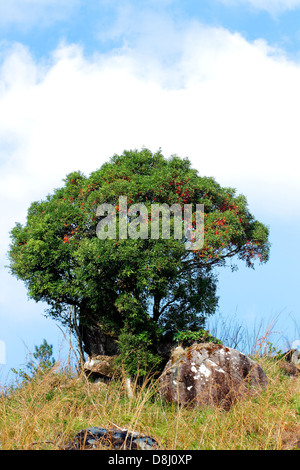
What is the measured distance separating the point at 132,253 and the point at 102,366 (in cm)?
396

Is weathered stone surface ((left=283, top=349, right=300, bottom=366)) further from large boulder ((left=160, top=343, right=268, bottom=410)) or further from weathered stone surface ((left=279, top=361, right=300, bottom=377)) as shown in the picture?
large boulder ((left=160, top=343, right=268, bottom=410))

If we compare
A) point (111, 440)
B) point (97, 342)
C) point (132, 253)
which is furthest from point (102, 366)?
point (111, 440)

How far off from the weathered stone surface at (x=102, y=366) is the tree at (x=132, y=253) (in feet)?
2.50

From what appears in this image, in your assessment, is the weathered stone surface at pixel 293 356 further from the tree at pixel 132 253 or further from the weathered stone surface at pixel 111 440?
the weathered stone surface at pixel 111 440

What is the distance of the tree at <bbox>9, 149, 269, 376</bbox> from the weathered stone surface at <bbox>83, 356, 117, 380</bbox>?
30.0 inches

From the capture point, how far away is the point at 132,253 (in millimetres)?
11523

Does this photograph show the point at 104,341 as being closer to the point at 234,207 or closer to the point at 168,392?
the point at 168,392

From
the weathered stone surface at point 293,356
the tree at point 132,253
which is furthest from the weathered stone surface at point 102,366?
the weathered stone surface at point 293,356

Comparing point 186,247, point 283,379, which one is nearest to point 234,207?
point 186,247

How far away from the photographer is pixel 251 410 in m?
7.23

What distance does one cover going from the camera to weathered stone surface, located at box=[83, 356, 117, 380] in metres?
13.1

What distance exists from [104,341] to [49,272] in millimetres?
3200

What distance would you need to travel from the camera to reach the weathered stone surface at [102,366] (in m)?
13.1

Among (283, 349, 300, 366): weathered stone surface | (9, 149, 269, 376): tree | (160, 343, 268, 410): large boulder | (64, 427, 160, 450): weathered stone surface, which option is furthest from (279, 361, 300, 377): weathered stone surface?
(64, 427, 160, 450): weathered stone surface
